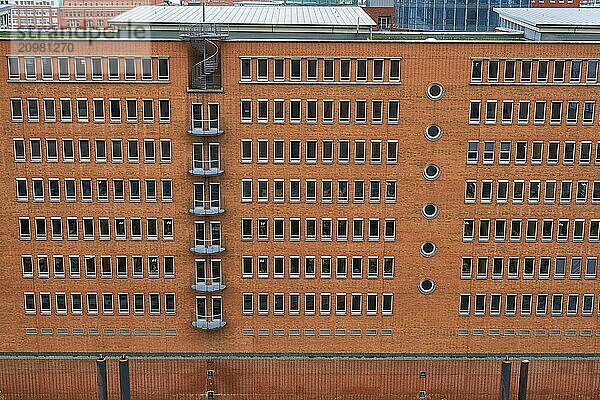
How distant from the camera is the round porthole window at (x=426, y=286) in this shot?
50.4m

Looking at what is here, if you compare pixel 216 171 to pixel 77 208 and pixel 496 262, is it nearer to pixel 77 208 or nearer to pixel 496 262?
pixel 77 208

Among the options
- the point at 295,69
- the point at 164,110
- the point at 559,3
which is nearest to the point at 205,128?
the point at 164,110

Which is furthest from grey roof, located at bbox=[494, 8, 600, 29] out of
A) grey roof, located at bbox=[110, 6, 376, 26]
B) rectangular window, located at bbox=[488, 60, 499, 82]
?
grey roof, located at bbox=[110, 6, 376, 26]

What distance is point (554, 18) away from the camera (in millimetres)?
50125

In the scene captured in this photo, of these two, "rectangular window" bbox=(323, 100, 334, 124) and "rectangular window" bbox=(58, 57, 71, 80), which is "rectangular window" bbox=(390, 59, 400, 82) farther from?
"rectangular window" bbox=(58, 57, 71, 80)

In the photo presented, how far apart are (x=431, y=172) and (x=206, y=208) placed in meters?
13.8

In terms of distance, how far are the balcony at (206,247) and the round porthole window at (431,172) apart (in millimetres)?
13207

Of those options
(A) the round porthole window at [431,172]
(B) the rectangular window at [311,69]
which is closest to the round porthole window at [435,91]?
(A) the round porthole window at [431,172]

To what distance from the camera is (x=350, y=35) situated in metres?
47.8

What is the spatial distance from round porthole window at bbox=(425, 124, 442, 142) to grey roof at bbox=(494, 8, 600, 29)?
8340mm

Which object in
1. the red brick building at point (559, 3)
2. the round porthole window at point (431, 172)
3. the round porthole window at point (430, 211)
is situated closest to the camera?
the round porthole window at point (431, 172)

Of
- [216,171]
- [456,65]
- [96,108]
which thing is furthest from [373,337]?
[96,108]

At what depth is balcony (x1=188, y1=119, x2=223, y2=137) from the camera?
153 ft

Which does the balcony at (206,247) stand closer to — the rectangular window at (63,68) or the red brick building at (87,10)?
the rectangular window at (63,68)
